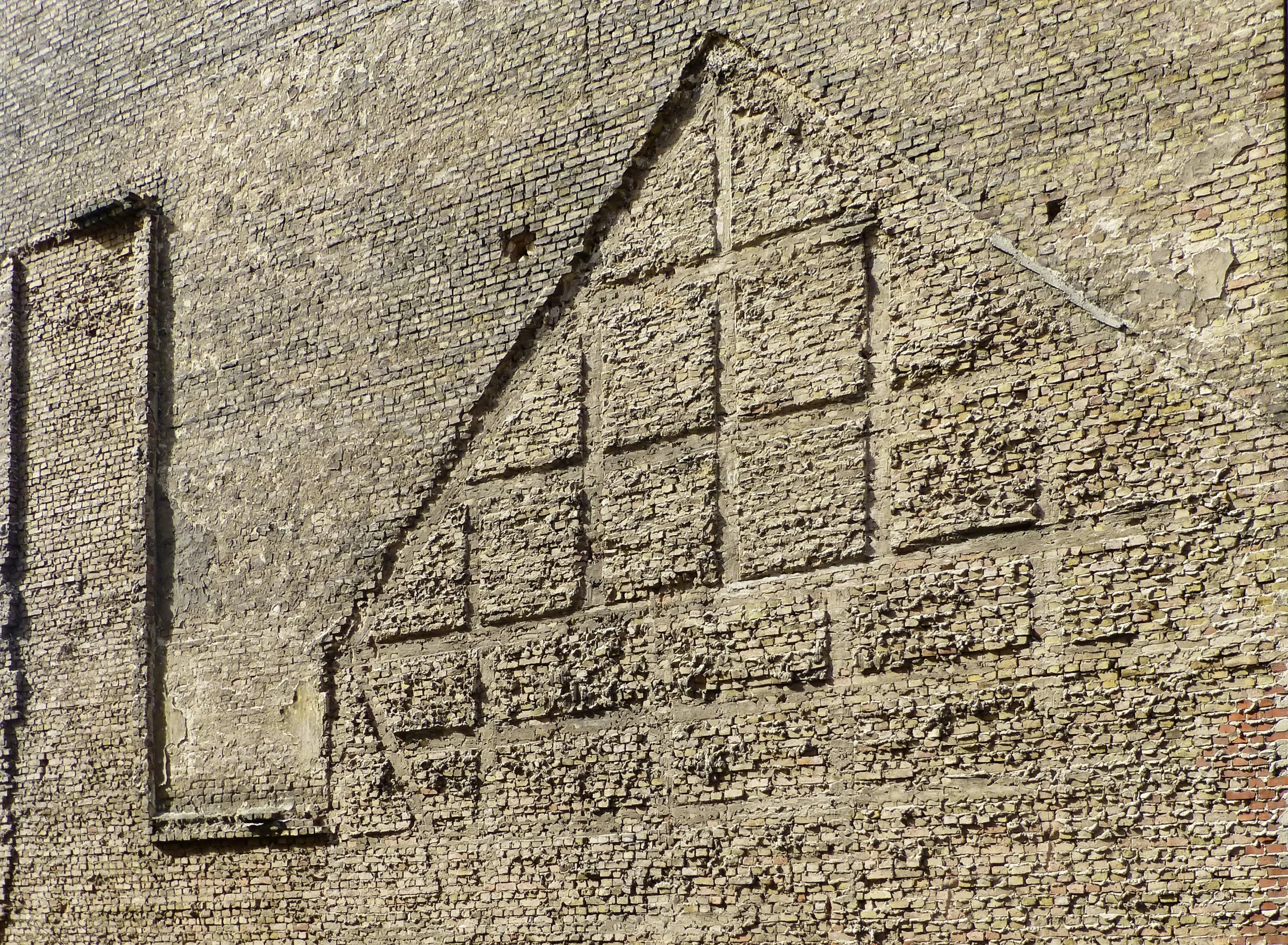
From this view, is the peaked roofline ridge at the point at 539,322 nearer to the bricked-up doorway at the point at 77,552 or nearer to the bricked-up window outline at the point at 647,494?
the bricked-up window outline at the point at 647,494

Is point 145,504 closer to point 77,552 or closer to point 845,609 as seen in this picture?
point 77,552

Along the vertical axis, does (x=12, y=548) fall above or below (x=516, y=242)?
below

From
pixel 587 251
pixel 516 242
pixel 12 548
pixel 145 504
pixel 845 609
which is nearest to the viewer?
pixel 845 609

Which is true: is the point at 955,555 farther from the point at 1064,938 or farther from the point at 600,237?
the point at 600,237

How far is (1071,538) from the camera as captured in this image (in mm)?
6137

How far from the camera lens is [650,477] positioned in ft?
23.8

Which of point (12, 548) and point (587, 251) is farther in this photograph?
point (12, 548)


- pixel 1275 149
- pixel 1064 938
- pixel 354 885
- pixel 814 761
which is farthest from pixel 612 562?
pixel 1275 149

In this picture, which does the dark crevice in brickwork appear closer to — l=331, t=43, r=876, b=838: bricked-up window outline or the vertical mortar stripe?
the vertical mortar stripe

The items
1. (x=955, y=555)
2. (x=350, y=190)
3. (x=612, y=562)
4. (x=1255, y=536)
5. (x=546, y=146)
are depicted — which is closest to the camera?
(x=1255, y=536)

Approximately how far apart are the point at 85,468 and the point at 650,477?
4022 millimetres

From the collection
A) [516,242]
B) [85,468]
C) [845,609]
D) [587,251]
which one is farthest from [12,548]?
[845,609]

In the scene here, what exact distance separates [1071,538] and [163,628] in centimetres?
533

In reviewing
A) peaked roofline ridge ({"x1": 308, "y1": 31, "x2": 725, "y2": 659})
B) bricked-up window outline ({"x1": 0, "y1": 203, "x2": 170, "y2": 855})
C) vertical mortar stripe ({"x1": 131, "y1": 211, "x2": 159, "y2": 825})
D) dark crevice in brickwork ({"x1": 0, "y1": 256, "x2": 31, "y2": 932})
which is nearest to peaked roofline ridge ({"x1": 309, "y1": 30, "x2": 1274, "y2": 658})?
peaked roofline ridge ({"x1": 308, "y1": 31, "x2": 725, "y2": 659})
